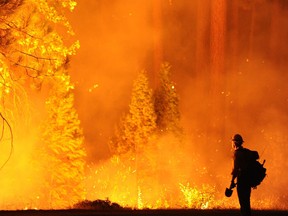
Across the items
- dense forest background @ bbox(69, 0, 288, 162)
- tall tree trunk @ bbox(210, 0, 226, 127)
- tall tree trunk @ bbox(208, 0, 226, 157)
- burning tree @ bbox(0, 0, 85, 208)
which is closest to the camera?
Result: burning tree @ bbox(0, 0, 85, 208)

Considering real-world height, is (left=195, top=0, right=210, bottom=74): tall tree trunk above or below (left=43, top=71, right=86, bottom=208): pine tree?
above

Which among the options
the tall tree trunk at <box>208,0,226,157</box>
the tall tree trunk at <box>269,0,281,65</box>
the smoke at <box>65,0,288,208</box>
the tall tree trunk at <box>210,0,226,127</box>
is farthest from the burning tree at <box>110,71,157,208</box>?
the tall tree trunk at <box>269,0,281,65</box>

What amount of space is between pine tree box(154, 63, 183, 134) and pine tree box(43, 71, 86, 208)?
30.4ft

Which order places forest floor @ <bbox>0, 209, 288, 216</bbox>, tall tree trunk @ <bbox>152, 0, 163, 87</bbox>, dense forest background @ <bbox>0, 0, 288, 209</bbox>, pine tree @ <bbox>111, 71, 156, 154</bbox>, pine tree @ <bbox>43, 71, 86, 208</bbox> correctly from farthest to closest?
tall tree trunk @ <bbox>152, 0, 163, 87</bbox> < pine tree @ <bbox>111, 71, 156, 154</bbox> < dense forest background @ <bbox>0, 0, 288, 209</bbox> < pine tree @ <bbox>43, 71, 86, 208</bbox> < forest floor @ <bbox>0, 209, 288, 216</bbox>

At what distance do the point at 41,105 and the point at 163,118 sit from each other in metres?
12.7

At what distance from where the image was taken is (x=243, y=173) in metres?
11.6

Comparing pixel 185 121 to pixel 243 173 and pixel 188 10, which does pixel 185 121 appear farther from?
pixel 243 173

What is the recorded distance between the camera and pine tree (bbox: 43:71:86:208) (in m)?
60.8

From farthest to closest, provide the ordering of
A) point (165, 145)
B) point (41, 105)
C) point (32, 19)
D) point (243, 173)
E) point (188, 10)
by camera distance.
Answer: point (188, 10)
point (165, 145)
point (41, 105)
point (32, 19)
point (243, 173)

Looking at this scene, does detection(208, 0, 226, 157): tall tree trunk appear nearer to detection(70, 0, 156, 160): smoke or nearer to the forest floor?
detection(70, 0, 156, 160): smoke

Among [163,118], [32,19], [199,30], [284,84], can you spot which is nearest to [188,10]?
[199,30]

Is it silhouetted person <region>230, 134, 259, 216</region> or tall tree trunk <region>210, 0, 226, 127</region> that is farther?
tall tree trunk <region>210, 0, 226, 127</region>

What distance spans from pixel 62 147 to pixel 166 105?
39.5 feet

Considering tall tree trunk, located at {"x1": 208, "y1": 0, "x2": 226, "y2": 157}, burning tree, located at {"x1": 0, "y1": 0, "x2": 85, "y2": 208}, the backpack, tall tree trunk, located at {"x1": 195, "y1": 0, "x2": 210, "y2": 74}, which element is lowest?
the backpack
